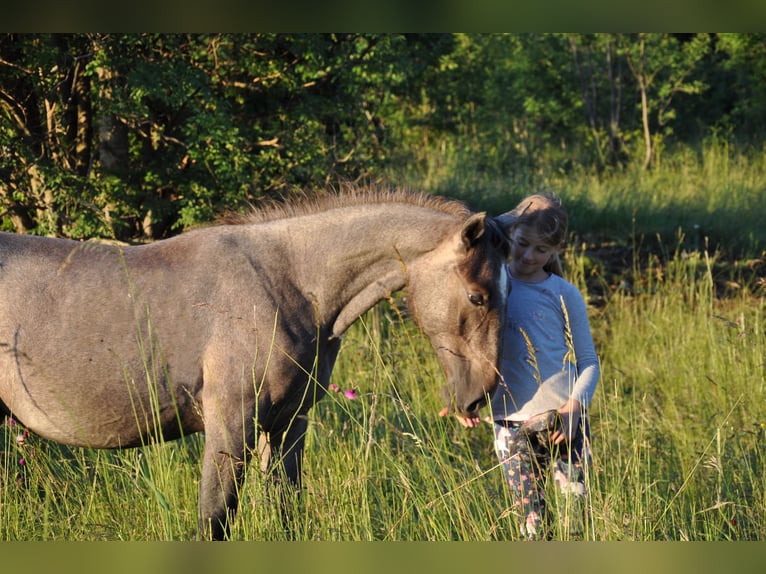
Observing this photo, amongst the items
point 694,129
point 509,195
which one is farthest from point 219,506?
point 694,129

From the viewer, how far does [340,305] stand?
134 inches

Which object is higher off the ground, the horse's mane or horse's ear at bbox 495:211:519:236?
the horse's mane

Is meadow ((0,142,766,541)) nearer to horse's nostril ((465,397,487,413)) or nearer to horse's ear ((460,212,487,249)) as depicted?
horse's nostril ((465,397,487,413))

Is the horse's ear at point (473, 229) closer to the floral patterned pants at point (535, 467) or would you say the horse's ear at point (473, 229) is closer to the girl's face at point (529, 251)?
the girl's face at point (529, 251)

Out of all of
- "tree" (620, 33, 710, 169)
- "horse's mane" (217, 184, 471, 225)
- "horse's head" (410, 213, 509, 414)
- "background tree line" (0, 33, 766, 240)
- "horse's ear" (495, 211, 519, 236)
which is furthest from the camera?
"tree" (620, 33, 710, 169)

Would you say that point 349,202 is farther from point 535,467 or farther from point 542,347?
point 535,467

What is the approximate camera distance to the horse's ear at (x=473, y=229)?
118 inches

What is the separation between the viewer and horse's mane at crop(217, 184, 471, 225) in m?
3.42

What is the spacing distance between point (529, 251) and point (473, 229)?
436mm

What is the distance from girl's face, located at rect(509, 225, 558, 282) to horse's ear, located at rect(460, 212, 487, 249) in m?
0.34

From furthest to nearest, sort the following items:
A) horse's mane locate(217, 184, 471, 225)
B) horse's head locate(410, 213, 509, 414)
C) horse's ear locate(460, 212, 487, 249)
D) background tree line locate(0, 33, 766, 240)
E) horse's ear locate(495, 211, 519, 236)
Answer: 1. background tree line locate(0, 33, 766, 240)
2. horse's mane locate(217, 184, 471, 225)
3. horse's ear locate(495, 211, 519, 236)
4. horse's head locate(410, 213, 509, 414)
5. horse's ear locate(460, 212, 487, 249)

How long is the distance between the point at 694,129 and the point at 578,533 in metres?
15.8

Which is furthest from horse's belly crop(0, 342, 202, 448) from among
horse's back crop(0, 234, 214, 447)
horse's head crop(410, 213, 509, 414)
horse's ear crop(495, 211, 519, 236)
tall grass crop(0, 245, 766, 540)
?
horse's ear crop(495, 211, 519, 236)

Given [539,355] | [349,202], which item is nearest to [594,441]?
[539,355]
